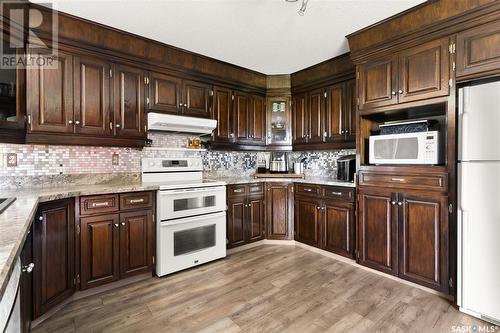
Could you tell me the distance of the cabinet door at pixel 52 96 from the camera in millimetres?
2207

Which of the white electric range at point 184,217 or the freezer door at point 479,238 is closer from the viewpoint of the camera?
the freezer door at point 479,238

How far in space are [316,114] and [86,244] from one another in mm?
3114

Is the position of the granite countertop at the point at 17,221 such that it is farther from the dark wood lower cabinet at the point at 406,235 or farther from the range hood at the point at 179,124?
the dark wood lower cabinet at the point at 406,235

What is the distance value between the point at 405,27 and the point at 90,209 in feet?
10.8

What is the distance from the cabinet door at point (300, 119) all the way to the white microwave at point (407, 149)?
1.24m

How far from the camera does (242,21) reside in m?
2.46

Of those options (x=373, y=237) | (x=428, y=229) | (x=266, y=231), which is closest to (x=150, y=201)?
(x=266, y=231)

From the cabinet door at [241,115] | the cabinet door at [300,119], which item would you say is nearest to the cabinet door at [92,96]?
the cabinet door at [241,115]

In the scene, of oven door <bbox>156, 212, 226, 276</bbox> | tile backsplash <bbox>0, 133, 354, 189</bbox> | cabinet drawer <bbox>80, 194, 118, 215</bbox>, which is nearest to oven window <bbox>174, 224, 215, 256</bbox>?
oven door <bbox>156, 212, 226, 276</bbox>

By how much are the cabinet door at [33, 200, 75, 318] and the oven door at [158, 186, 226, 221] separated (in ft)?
2.54

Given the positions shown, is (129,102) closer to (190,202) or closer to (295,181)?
(190,202)

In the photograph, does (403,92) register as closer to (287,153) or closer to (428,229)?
(428,229)

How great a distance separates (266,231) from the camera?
12.1 ft

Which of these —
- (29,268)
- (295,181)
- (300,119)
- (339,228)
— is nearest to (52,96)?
(29,268)
